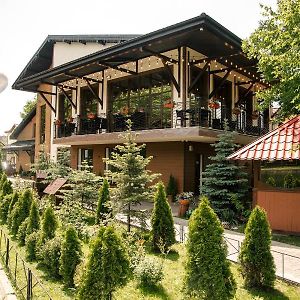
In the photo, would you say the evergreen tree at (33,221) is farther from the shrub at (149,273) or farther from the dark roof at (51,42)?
the dark roof at (51,42)

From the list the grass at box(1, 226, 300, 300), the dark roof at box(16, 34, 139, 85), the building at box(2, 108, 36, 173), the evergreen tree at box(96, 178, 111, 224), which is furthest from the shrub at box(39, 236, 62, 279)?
the building at box(2, 108, 36, 173)

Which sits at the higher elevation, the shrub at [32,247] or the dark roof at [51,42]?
the dark roof at [51,42]

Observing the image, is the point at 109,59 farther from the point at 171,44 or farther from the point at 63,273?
the point at 63,273

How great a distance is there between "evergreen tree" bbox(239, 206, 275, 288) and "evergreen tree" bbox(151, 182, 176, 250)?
2.60 m

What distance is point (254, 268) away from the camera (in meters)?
6.72

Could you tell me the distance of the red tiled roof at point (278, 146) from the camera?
33.6 ft

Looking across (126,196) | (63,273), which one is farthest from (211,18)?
(63,273)

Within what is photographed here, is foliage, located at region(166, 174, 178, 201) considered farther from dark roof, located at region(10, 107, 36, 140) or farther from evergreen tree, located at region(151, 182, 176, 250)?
dark roof, located at region(10, 107, 36, 140)

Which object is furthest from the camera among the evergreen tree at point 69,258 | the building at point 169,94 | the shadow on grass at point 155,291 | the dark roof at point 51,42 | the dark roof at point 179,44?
the dark roof at point 51,42

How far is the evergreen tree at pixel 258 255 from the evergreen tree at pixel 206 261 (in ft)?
3.16

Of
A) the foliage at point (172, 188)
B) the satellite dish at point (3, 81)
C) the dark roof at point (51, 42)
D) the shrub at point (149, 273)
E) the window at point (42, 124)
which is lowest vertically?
the shrub at point (149, 273)

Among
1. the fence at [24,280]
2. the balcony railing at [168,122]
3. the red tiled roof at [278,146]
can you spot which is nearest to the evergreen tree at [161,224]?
the fence at [24,280]

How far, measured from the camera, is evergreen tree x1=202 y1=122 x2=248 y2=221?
12624 mm

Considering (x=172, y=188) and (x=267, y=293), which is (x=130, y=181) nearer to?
(x=267, y=293)
